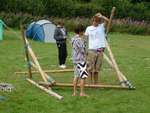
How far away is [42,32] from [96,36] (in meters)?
16.7

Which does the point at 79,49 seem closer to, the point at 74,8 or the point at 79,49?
the point at 79,49

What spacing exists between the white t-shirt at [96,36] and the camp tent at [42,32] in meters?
15.9

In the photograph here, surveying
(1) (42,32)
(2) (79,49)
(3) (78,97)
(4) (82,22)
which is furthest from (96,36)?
(4) (82,22)

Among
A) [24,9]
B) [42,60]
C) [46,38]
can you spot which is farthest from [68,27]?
[42,60]

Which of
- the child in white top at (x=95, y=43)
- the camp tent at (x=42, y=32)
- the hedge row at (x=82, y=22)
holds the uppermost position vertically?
the child in white top at (x=95, y=43)

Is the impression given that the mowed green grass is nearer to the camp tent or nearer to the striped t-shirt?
the striped t-shirt

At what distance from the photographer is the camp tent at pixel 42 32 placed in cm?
3025

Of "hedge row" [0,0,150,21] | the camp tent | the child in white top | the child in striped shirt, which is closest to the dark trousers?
the child in white top

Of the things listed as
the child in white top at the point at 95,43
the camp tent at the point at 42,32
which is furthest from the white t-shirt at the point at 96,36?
the camp tent at the point at 42,32

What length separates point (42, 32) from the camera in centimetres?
3053

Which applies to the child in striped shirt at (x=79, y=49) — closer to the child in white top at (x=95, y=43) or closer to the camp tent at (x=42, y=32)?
the child in white top at (x=95, y=43)

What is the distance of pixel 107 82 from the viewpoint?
15.1 meters

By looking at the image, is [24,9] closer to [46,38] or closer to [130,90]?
[46,38]

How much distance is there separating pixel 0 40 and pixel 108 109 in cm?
1835
